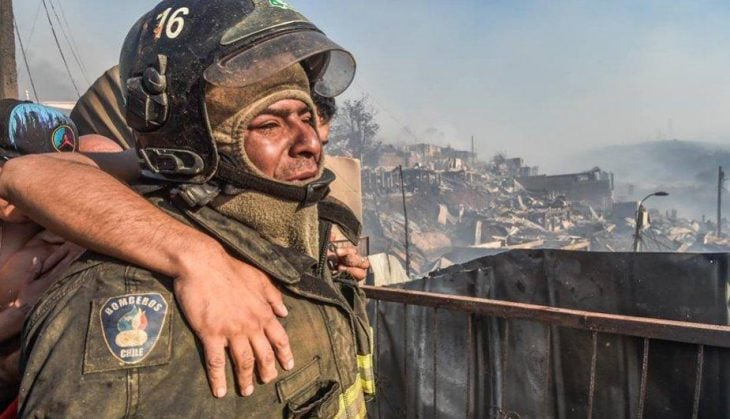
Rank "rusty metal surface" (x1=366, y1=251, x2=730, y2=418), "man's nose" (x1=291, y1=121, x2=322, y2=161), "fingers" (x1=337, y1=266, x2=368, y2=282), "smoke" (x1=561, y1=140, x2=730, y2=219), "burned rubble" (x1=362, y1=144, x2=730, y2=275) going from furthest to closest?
"smoke" (x1=561, y1=140, x2=730, y2=219), "burned rubble" (x1=362, y1=144, x2=730, y2=275), "rusty metal surface" (x1=366, y1=251, x2=730, y2=418), "fingers" (x1=337, y1=266, x2=368, y2=282), "man's nose" (x1=291, y1=121, x2=322, y2=161)

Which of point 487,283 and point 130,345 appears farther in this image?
point 487,283

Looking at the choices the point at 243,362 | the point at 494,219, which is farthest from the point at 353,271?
the point at 494,219

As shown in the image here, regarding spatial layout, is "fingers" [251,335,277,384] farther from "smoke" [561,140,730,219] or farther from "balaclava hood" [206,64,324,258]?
"smoke" [561,140,730,219]

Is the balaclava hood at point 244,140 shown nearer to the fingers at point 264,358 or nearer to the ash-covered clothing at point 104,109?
the fingers at point 264,358

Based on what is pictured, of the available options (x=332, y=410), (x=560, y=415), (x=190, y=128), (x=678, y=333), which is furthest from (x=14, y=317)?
(x=560, y=415)

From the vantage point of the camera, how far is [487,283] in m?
4.47

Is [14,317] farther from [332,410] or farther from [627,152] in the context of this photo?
[627,152]

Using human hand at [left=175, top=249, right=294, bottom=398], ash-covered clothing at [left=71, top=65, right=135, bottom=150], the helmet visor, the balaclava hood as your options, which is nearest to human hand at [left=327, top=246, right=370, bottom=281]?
the balaclava hood

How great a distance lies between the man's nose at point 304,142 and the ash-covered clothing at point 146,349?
318mm

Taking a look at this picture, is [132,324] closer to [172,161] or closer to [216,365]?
[216,365]

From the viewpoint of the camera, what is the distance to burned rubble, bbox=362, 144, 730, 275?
1490 inches

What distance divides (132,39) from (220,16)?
0.43 m

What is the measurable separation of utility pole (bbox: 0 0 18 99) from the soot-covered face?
8753 mm

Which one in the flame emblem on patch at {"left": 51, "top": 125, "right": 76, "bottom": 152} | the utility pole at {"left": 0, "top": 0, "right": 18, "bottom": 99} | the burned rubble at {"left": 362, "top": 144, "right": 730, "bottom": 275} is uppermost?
the utility pole at {"left": 0, "top": 0, "right": 18, "bottom": 99}
